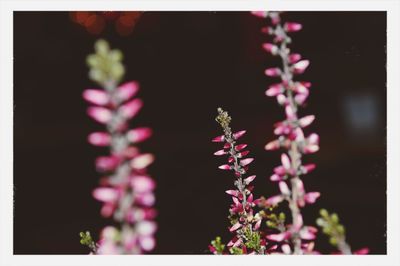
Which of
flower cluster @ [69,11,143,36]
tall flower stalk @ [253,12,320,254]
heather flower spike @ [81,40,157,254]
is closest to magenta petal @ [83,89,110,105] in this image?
heather flower spike @ [81,40,157,254]

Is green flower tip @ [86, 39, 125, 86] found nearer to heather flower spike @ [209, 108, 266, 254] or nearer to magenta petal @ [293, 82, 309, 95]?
magenta petal @ [293, 82, 309, 95]

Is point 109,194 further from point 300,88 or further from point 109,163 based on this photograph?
point 300,88

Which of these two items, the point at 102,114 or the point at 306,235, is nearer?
the point at 102,114

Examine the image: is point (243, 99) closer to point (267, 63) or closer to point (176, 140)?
point (267, 63)

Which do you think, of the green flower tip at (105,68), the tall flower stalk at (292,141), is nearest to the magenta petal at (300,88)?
the tall flower stalk at (292,141)

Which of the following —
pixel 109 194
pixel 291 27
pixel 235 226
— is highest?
pixel 291 27

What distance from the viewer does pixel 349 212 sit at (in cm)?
288

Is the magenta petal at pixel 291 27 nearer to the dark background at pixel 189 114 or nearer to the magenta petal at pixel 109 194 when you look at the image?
the magenta petal at pixel 109 194

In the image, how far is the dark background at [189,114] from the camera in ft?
8.94

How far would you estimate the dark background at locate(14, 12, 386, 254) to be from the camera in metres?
2.72

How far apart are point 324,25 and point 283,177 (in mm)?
1876

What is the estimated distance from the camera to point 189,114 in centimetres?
373

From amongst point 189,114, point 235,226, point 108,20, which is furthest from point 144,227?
point 189,114
